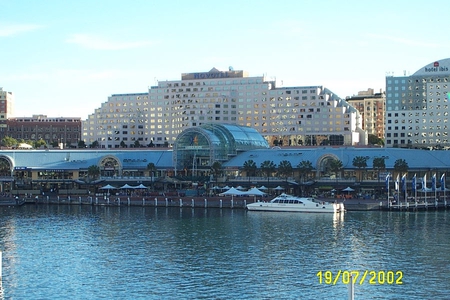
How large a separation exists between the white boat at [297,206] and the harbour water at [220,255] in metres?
3.33

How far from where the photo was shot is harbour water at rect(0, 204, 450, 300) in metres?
71.0

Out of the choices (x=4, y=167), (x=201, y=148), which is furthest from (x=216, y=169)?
(x=4, y=167)

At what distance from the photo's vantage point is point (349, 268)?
268ft

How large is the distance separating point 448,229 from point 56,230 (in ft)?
181

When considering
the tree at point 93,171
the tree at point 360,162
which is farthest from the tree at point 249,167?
the tree at point 93,171

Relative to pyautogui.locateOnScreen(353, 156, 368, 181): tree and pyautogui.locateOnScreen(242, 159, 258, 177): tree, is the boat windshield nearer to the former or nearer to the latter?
pyautogui.locateOnScreen(353, 156, 368, 181): tree

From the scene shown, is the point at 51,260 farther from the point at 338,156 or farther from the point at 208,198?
the point at 338,156

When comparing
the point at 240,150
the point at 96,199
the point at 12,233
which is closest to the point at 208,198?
the point at 96,199

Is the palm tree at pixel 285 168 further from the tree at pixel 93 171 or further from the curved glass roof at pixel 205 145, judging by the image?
the tree at pixel 93 171

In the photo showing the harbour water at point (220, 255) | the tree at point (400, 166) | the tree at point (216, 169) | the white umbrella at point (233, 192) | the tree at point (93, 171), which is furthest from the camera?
the tree at point (93, 171)

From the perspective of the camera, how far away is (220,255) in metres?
89.2

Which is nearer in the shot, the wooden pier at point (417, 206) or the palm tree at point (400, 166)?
the wooden pier at point (417, 206)
